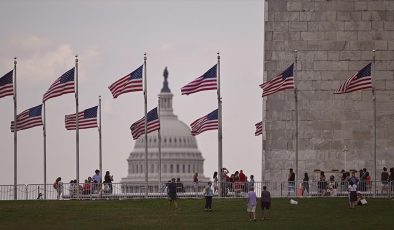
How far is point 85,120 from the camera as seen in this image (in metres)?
94.4

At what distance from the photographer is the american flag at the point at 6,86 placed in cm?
8838

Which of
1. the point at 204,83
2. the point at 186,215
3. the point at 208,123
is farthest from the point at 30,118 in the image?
the point at 186,215

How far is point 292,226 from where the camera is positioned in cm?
6512

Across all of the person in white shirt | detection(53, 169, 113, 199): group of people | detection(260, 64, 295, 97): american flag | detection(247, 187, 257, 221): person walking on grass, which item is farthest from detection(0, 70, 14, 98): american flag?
detection(247, 187, 257, 221): person walking on grass

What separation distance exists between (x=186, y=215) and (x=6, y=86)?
19.8 metres

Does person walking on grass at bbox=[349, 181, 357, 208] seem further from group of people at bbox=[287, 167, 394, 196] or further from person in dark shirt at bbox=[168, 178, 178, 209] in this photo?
group of people at bbox=[287, 167, 394, 196]

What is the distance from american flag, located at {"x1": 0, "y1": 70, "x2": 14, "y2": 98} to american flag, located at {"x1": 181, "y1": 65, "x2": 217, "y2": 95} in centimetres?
932

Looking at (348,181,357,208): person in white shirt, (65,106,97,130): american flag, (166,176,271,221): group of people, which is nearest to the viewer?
(166,176,271,221): group of people

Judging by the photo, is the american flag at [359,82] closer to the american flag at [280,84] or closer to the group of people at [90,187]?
the american flag at [280,84]

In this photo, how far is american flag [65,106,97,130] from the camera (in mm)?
94125

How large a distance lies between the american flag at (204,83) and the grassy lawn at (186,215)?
18.7 feet

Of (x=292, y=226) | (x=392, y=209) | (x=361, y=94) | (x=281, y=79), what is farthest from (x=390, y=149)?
(x=292, y=226)

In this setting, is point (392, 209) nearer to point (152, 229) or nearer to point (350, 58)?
point (152, 229)

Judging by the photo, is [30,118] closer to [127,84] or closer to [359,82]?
[127,84]
